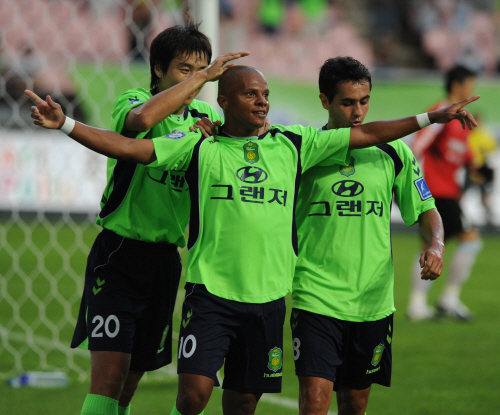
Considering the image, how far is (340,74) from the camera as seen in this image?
342 cm

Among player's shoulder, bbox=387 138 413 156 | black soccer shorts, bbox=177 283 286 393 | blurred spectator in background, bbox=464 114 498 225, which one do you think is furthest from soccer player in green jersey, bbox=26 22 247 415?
blurred spectator in background, bbox=464 114 498 225

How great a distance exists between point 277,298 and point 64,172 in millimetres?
10506

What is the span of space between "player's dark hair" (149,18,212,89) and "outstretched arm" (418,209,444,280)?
118cm

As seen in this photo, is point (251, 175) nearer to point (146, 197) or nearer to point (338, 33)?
point (146, 197)

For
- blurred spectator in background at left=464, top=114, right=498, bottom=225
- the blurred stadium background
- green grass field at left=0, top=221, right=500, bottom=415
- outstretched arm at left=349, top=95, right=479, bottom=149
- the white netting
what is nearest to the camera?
outstretched arm at left=349, top=95, right=479, bottom=149

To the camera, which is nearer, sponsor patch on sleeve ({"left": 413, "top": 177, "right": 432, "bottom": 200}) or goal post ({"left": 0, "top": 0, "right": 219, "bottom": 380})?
sponsor patch on sleeve ({"left": 413, "top": 177, "right": 432, "bottom": 200})

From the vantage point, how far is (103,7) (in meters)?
16.3

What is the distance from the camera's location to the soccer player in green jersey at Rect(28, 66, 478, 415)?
120 inches

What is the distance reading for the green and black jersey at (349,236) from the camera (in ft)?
10.9

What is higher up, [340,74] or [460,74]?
[460,74]

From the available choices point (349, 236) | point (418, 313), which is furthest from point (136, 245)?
point (418, 313)

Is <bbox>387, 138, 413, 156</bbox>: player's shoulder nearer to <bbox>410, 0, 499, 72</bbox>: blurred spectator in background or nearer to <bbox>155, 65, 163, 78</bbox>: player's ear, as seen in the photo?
<bbox>155, 65, 163, 78</bbox>: player's ear

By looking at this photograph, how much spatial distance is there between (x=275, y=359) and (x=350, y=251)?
558mm

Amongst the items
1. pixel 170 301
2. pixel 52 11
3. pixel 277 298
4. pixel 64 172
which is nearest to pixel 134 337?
pixel 170 301
